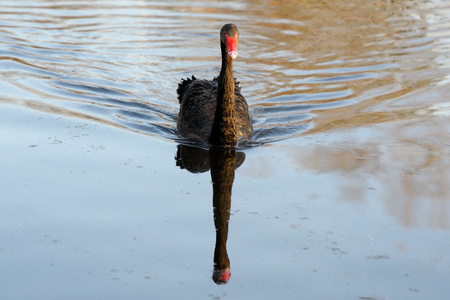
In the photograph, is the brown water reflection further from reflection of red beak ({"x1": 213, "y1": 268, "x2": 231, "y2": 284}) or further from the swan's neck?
reflection of red beak ({"x1": 213, "y1": 268, "x2": 231, "y2": 284})

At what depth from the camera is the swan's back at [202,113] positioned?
7.22m

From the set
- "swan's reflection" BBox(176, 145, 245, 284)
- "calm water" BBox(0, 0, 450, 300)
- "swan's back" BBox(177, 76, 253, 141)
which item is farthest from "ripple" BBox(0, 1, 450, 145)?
"swan's reflection" BBox(176, 145, 245, 284)

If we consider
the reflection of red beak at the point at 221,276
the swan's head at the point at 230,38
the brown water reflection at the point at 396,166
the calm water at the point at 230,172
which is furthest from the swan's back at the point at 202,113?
the reflection of red beak at the point at 221,276

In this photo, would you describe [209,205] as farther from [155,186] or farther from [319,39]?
[319,39]

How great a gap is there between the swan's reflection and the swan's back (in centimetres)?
33

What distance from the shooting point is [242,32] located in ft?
41.3

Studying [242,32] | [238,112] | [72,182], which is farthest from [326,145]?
[242,32]

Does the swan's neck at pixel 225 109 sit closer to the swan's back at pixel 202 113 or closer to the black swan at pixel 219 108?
the black swan at pixel 219 108

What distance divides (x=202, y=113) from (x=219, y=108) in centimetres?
67

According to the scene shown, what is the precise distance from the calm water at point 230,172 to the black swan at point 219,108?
232 mm

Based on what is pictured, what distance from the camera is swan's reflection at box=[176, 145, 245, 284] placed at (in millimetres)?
4355


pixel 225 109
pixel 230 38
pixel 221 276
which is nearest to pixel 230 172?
pixel 225 109

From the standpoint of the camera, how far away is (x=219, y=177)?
6.02m

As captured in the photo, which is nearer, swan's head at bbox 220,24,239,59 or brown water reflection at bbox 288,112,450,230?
brown water reflection at bbox 288,112,450,230
